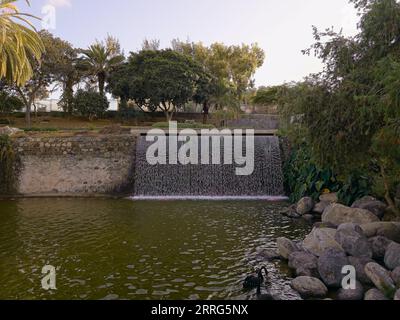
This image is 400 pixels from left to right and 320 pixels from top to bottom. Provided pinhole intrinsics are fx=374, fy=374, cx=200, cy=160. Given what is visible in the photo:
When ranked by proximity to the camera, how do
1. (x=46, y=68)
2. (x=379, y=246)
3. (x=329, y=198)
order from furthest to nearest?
(x=46, y=68)
(x=329, y=198)
(x=379, y=246)

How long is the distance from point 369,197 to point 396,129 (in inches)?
239

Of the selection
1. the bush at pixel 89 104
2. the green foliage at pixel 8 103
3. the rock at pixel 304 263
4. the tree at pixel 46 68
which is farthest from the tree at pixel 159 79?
the rock at pixel 304 263

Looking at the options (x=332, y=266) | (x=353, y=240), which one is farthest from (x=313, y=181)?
(x=332, y=266)

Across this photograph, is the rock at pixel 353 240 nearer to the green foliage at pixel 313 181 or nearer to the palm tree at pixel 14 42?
the green foliage at pixel 313 181

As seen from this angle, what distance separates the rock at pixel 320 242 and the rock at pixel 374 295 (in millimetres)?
1567

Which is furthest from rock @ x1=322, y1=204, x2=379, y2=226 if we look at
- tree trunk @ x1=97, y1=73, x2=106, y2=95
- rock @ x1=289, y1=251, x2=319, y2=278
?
tree trunk @ x1=97, y1=73, x2=106, y2=95

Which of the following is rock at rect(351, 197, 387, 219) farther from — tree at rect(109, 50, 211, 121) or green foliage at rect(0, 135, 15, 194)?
tree at rect(109, 50, 211, 121)

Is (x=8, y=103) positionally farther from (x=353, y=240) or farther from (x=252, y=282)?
(x=353, y=240)

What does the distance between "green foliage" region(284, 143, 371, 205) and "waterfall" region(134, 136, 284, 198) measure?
29.8 inches

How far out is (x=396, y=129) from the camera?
18.5ft

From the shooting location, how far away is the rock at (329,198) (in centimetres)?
1266

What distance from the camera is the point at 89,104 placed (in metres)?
32.9

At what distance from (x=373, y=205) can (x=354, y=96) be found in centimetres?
514

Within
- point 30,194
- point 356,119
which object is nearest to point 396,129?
point 356,119
